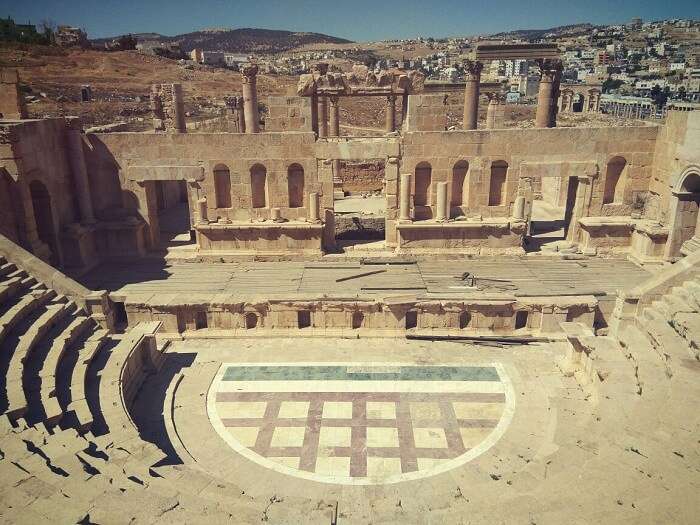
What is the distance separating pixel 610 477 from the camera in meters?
8.27

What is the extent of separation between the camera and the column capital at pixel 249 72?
2034 cm

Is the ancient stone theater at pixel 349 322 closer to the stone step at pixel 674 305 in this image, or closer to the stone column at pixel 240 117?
the stone step at pixel 674 305

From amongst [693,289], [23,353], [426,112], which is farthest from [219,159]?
[693,289]

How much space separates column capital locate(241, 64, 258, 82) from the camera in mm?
20344

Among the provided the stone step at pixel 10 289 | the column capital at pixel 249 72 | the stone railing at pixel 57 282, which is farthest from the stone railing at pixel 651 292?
the column capital at pixel 249 72

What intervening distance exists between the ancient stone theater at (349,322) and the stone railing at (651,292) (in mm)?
63

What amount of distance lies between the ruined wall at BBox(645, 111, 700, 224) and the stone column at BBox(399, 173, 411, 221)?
26.5ft

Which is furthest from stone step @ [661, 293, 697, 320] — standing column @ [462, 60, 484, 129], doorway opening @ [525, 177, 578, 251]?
standing column @ [462, 60, 484, 129]

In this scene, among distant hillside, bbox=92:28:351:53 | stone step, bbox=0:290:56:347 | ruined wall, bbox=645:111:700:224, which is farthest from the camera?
distant hillside, bbox=92:28:351:53

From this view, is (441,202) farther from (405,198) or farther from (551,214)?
(551,214)

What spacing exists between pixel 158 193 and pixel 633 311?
1926 centimetres

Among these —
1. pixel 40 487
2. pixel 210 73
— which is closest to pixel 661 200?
pixel 40 487

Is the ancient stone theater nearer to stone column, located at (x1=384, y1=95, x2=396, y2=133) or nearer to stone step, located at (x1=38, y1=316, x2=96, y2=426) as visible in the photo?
stone step, located at (x1=38, y1=316, x2=96, y2=426)

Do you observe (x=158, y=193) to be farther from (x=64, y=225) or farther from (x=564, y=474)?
(x=564, y=474)
